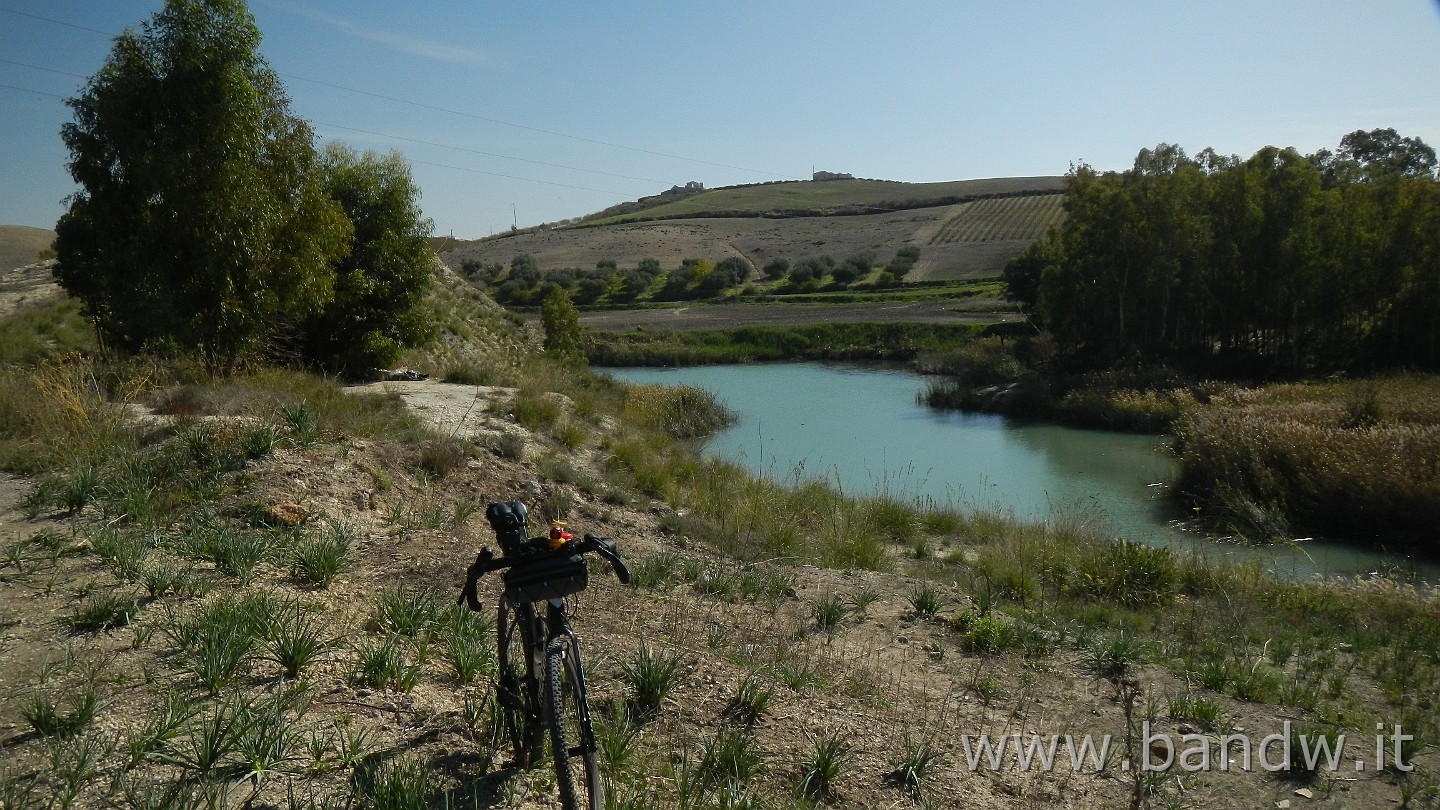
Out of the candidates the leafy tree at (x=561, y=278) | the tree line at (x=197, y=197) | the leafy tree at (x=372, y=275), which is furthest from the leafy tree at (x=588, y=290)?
the tree line at (x=197, y=197)

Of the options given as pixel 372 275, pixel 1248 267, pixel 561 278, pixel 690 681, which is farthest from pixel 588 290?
pixel 690 681

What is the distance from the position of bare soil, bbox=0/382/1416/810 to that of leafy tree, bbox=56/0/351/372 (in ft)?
20.4

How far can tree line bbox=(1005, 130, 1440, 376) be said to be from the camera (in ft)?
95.5

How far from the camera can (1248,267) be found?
31719 mm

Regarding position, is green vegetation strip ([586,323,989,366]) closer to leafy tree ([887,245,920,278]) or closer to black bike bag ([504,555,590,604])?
leafy tree ([887,245,920,278])

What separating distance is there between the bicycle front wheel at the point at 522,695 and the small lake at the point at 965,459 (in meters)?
9.88

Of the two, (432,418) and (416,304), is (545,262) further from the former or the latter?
(432,418)

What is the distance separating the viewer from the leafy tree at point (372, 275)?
17.6 metres

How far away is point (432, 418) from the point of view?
42.7ft

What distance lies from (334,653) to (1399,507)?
16249 millimetres

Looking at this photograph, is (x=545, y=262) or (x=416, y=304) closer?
(x=416, y=304)

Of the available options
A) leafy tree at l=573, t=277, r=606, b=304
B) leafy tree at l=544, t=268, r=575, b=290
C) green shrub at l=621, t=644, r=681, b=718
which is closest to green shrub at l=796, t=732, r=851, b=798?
green shrub at l=621, t=644, r=681, b=718

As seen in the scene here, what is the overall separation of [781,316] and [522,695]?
2139 inches

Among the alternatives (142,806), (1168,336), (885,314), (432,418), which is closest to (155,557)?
(142,806)
